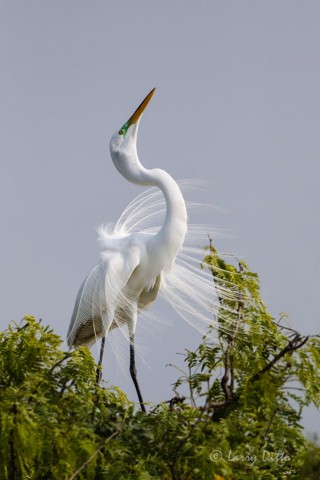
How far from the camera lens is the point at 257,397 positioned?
3164 mm

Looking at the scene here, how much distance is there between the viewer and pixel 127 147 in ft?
17.9

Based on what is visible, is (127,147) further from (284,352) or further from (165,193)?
(284,352)

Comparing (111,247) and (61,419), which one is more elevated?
(111,247)

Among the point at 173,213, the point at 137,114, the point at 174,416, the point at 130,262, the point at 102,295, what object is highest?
the point at 137,114

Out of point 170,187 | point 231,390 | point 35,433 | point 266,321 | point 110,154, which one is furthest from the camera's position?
point 110,154

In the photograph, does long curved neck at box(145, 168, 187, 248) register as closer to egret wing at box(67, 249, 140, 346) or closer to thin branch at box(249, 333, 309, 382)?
egret wing at box(67, 249, 140, 346)

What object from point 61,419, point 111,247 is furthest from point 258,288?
point 111,247

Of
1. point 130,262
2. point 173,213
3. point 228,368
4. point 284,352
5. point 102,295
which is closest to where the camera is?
point 284,352

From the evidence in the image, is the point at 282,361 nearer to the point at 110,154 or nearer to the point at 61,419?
the point at 61,419

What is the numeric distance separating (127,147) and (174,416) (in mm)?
2641

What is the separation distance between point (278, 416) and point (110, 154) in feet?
9.25

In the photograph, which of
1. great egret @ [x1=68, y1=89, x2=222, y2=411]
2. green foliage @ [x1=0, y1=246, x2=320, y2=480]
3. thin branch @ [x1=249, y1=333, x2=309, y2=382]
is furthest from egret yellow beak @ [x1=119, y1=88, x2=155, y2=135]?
thin branch @ [x1=249, y1=333, x2=309, y2=382]

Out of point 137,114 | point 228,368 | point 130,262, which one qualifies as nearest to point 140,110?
point 137,114

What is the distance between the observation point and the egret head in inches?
212
